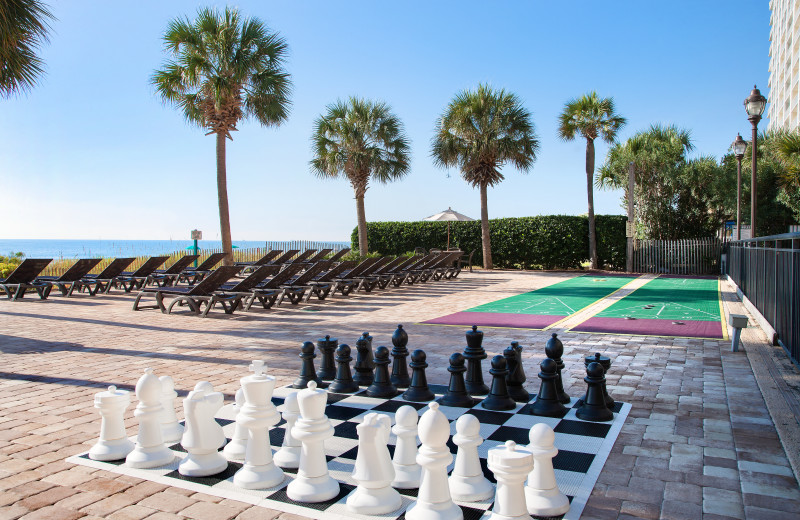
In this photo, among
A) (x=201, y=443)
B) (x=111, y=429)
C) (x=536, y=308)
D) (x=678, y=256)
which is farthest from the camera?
(x=678, y=256)

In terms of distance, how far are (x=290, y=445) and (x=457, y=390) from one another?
1466 millimetres

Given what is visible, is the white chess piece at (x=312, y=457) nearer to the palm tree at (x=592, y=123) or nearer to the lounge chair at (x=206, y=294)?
the lounge chair at (x=206, y=294)

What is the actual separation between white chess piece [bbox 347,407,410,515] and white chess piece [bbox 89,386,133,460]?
1.46 metres

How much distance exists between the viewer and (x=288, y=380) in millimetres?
5168

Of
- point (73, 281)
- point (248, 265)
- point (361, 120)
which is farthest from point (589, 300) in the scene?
point (361, 120)

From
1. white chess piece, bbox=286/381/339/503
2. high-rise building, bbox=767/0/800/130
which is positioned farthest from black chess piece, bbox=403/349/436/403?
high-rise building, bbox=767/0/800/130

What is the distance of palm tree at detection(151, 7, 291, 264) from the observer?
17.3 metres

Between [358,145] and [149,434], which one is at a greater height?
[358,145]

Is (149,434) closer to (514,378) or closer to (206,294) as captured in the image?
(514,378)

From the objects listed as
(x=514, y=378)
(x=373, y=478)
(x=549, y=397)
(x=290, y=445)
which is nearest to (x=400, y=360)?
(x=514, y=378)

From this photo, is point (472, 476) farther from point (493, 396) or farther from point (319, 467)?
point (493, 396)

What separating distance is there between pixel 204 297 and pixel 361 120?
15.7m

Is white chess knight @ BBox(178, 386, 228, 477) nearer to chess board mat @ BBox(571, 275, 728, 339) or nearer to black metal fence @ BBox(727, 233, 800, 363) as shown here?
black metal fence @ BBox(727, 233, 800, 363)

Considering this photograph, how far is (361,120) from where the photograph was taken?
24.4m
